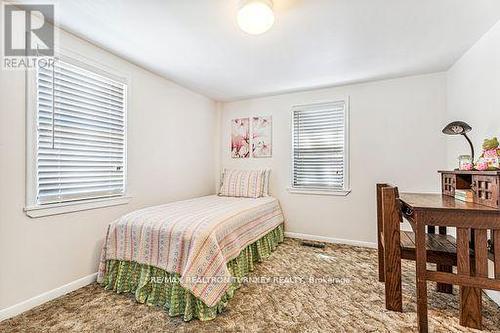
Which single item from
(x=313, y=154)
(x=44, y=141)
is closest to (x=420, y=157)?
(x=313, y=154)

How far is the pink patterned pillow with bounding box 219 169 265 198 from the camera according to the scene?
140 inches

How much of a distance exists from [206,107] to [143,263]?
2708 millimetres

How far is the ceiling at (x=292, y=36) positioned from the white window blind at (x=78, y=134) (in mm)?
419

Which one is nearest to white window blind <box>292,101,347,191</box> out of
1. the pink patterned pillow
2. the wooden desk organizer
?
the pink patterned pillow

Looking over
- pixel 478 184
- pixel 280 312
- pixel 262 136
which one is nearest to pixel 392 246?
pixel 478 184

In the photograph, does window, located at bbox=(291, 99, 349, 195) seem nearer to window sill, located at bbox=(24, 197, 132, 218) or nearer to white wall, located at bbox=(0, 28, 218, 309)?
white wall, located at bbox=(0, 28, 218, 309)

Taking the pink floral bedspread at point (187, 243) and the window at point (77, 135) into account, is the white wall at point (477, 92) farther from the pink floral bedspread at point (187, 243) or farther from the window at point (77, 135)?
the window at point (77, 135)

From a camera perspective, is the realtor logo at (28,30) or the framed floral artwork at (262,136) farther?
the framed floral artwork at (262,136)

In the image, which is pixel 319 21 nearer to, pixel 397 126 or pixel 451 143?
pixel 397 126

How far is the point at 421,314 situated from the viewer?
1550 mm

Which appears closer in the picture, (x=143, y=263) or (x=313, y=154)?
(x=143, y=263)

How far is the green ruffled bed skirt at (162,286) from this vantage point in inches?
68.8

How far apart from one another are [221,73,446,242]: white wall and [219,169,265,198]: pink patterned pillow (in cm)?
33

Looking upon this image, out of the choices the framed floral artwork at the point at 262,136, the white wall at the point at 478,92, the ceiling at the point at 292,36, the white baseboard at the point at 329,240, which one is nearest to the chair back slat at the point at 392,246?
the white wall at the point at 478,92
